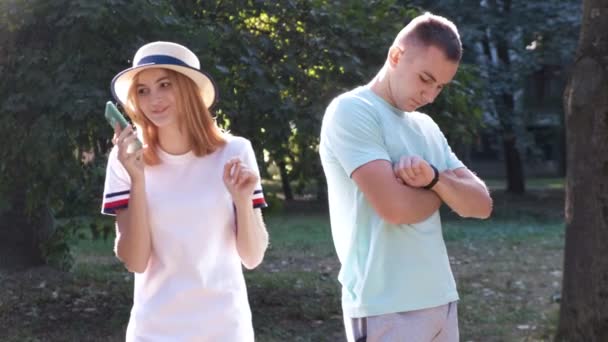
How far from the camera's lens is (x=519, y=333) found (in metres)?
7.64

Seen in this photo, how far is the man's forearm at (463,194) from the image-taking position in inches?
121

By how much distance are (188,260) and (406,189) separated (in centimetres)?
66

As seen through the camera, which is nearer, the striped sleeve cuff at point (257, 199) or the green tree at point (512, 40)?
the striped sleeve cuff at point (257, 199)

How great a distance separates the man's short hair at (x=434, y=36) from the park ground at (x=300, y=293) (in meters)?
4.63

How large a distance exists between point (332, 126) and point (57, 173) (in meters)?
4.29

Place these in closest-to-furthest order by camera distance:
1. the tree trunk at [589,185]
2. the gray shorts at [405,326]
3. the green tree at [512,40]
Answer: the gray shorts at [405,326] → the tree trunk at [589,185] → the green tree at [512,40]

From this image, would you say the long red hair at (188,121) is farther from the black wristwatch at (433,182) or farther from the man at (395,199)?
the black wristwatch at (433,182)

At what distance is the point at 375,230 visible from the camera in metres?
2.99

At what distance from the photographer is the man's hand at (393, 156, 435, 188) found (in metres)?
2.99

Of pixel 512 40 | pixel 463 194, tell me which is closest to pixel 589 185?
pixel 463 194

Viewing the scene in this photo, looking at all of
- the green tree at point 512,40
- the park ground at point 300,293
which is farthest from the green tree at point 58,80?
the green tree at point 512,40

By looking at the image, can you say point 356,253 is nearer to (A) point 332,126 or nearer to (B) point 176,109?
(A) point 332,126

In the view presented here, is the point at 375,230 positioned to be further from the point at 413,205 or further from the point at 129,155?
the point at 129,155

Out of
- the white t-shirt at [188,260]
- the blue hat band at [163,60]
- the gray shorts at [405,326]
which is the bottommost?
the gray shorts at [405,326]
